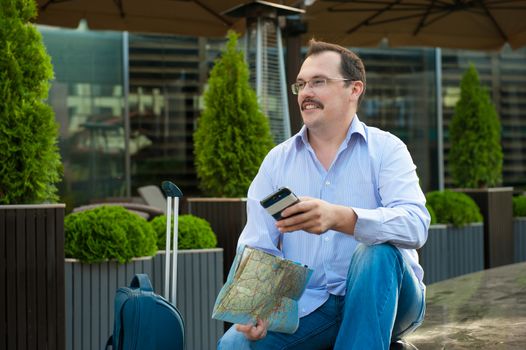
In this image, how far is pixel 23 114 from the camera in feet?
14.4

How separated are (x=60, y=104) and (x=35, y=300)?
712 cm

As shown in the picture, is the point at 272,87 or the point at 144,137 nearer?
the point at 272,87

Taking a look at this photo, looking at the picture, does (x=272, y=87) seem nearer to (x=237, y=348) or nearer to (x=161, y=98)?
(x=161, y=98)

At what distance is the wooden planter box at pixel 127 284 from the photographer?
4551mm

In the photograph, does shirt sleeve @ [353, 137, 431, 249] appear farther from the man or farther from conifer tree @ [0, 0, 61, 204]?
conifer tree @ [0, 0, 61, 204]

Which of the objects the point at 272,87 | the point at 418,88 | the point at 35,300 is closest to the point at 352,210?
the point at 35,300

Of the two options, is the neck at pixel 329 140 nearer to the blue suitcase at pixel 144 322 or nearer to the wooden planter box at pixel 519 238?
the blue suitcase at pixel 144 322

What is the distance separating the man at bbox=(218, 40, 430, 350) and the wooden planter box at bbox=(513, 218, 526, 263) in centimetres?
586

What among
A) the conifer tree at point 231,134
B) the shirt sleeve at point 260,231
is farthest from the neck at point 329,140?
the conifer tree at point 231,134

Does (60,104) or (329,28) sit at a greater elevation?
(329,28)

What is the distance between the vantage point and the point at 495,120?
9.19 meters

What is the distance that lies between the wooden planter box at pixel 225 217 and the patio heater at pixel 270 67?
177 centimetres

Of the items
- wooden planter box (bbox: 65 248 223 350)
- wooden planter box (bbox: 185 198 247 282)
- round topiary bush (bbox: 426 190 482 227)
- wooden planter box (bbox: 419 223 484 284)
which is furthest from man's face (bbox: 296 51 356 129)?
round topiary bush (bbox: 426 190 482 227)

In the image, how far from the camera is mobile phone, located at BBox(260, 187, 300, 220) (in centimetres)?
234
